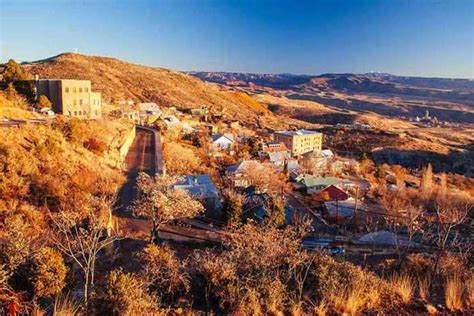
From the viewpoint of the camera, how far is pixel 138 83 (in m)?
66.5

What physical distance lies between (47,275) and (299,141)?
41289 millimetres

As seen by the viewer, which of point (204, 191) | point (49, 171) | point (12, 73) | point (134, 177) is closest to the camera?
point (49, 171)

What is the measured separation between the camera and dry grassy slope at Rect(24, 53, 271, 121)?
58.6 meters

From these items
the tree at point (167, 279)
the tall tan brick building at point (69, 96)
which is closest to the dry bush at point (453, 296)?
the tree at point (167, 279)

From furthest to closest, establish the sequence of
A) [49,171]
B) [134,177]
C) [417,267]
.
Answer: [134,177] → [49,171] → [417,267]

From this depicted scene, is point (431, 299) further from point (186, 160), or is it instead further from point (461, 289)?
point (186, 160)

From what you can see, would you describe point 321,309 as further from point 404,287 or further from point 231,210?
point 231,210

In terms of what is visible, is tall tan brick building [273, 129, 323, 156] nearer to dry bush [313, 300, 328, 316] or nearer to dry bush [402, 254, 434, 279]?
dry bush [402, 254, 434, 279]

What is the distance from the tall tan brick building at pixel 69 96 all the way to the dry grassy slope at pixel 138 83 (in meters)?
22.5

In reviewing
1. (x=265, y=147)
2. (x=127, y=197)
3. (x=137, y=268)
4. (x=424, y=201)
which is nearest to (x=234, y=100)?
(x=265, y=147)

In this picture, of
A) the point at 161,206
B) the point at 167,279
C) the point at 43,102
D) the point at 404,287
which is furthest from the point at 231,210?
the point at 43,102

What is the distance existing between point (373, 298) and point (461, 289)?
1.13 m

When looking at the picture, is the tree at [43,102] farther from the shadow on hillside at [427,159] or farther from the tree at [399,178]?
the shadow on hillside at [427,159]

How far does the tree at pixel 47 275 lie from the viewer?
433 centimetres
